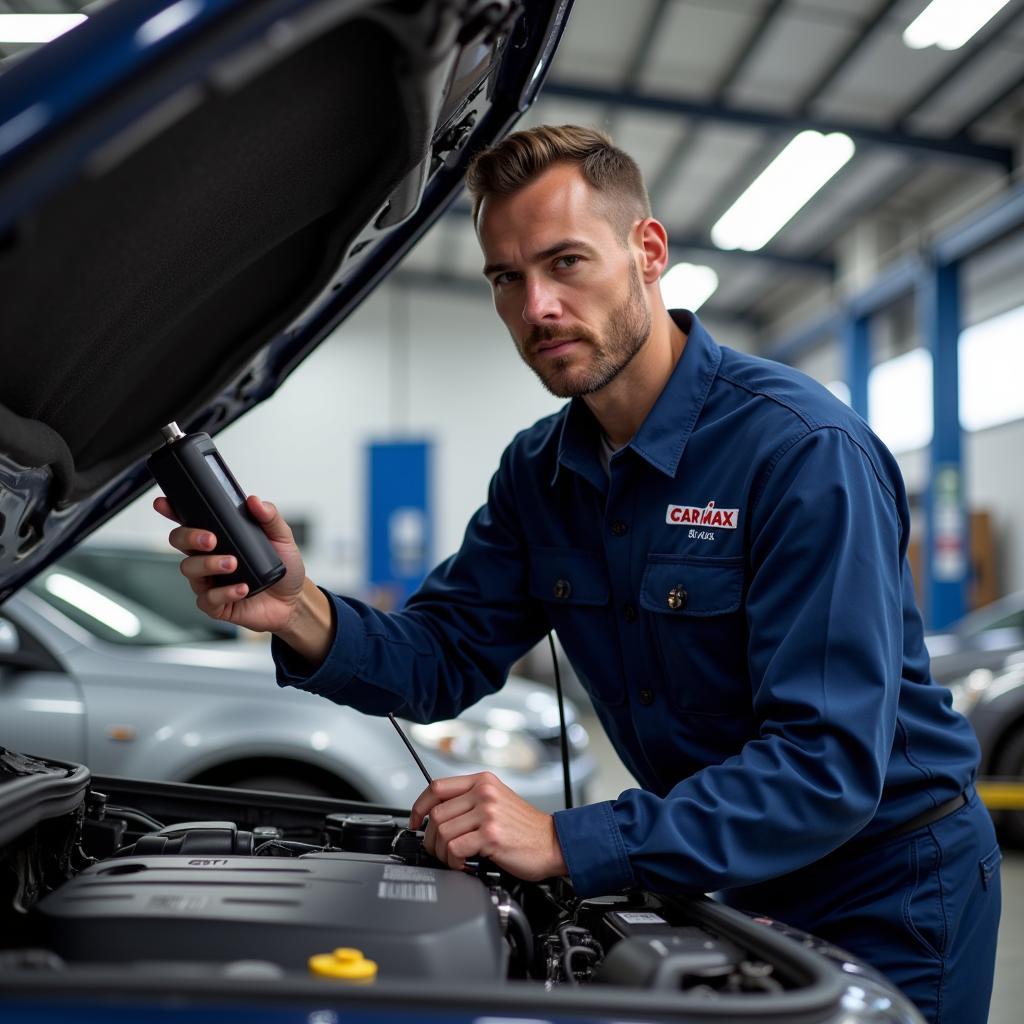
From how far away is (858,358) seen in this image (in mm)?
10898

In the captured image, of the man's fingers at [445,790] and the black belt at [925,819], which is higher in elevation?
the man's fingers at [445,790]

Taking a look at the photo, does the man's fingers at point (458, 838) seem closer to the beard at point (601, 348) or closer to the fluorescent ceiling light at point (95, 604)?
the beard at point (601, 348)

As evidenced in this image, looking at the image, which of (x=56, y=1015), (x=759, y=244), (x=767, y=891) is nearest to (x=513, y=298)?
(x=767, y=891)

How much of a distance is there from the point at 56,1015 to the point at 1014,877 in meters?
4.07

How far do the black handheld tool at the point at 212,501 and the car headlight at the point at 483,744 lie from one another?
1923mm

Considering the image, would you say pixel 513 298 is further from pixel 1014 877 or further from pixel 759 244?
pixel 759 244

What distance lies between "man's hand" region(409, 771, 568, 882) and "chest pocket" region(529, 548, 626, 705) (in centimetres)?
34

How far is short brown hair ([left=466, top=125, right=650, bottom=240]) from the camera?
1.28 m

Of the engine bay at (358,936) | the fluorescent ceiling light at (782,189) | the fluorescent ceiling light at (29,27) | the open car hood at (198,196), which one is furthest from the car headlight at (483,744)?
the fluorescent ceiling light at (782,189)

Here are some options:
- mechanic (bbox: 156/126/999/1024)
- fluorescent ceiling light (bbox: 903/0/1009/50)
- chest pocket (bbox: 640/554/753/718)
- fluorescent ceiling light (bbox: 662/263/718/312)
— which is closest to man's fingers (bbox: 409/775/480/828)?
mechanic (bbox: 156/126/999/1024)

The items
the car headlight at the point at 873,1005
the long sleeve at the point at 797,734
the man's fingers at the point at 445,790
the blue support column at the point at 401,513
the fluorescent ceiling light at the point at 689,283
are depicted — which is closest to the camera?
the car headlight at the point at 873,1005

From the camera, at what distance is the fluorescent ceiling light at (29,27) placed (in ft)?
3.40

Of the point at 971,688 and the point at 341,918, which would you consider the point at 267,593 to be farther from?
the point at 971,688

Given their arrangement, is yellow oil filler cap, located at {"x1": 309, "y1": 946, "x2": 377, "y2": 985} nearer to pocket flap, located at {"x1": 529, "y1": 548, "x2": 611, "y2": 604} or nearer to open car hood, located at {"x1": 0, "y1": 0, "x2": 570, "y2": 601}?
open car hood, located at {"x1": 0, "y1": 0, "x2": 570, "y2": 601}
